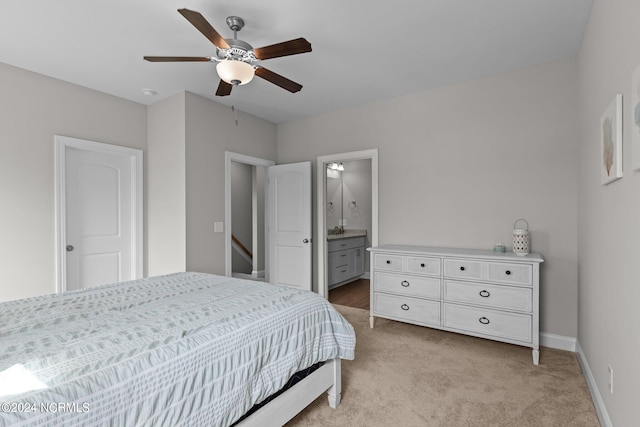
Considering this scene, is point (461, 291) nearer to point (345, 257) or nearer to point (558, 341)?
point (558, 341)

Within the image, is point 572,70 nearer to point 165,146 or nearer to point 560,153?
point 560,153

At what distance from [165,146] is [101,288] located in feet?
6.89

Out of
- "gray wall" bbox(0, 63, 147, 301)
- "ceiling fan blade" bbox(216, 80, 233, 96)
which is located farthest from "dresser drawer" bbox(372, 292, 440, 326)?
"gray wall" bbox(0, 63, 147, 301)

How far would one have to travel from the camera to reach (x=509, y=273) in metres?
2.71

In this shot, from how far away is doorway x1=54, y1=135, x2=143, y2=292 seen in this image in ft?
10.5

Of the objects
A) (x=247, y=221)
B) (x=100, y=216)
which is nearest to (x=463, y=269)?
(x=100, y=216)

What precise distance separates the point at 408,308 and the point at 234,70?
8.51 feet

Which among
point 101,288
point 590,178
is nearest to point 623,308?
point 590,178

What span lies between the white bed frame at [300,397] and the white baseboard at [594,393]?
1.45 m

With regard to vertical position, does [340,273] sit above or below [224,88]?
below

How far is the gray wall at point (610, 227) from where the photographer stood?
1.37 metres

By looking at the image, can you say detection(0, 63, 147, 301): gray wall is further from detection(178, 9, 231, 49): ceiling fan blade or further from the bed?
detection(178, 9, 231, 49): ceiling fan blade

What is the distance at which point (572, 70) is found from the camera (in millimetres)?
2801

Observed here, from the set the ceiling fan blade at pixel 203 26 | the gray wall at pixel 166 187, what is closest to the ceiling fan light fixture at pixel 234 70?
the ceiling fan blade at pixel 203 26
